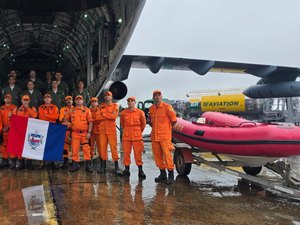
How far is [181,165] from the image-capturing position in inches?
253

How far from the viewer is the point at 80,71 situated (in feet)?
41.6

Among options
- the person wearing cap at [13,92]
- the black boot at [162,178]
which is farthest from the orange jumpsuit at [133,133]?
the person wearing cap at [13,92]

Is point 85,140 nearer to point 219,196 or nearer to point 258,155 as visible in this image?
point 219,196

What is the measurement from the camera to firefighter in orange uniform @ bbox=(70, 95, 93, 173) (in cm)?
629

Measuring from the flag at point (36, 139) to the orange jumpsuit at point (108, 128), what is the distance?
0.73m

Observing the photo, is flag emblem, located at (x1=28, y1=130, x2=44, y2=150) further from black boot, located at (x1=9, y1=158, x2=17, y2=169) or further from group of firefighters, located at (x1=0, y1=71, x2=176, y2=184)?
black boot, located at (x1=9, y1=158, x2=17, y2=169)

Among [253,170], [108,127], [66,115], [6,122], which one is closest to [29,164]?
[6,122]

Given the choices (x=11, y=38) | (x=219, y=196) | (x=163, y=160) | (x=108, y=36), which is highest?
(x=11, y=38)

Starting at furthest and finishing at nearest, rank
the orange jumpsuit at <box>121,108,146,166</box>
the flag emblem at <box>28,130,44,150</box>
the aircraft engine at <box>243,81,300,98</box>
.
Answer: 1. the aircraft engine at <box>243,81,300,98</box>
2. the flag emblem at <box>28,130,44,150</box>
3. the orange jumpsuit at <box>121,108,146,166</box>

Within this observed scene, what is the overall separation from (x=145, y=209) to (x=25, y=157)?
307 centimetres

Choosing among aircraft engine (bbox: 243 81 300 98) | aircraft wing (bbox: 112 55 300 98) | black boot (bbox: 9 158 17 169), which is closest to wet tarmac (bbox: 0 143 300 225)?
black boot (bbox: 9 158 17 169)

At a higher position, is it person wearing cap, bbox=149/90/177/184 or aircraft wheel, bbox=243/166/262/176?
person wearing cap, bbox=149/90/177/184

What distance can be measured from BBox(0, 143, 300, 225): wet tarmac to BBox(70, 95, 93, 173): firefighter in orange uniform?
12.3 inches

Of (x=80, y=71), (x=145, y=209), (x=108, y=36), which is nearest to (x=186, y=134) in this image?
(x=145, y=209)
